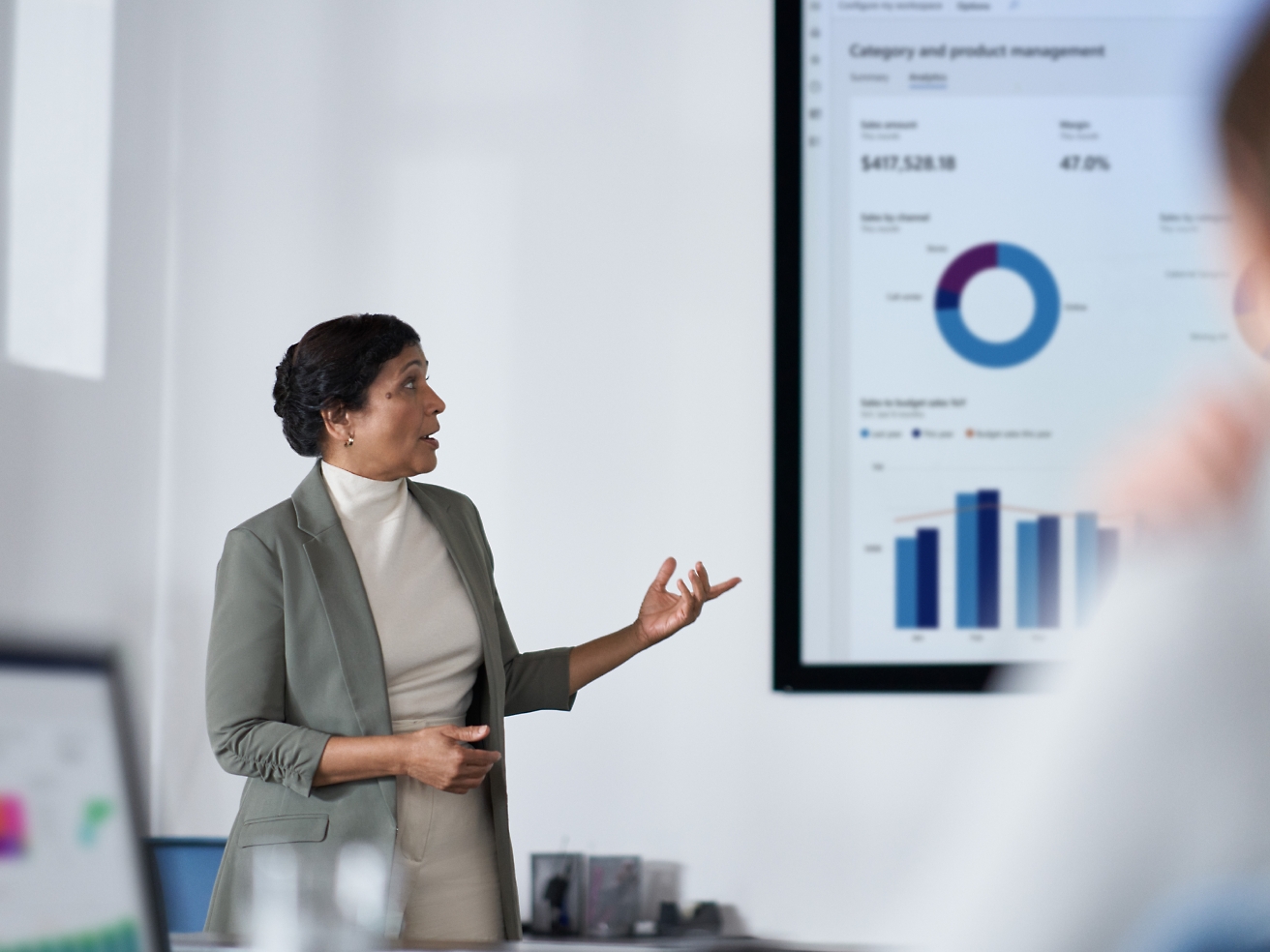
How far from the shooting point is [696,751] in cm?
288

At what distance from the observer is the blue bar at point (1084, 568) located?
2.86 m

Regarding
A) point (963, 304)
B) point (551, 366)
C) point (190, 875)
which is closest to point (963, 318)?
point (963, 304)

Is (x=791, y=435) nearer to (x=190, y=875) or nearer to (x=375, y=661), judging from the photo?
(x=375, y=661)

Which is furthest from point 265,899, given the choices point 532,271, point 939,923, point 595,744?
point 532,271

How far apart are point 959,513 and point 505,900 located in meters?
1.63

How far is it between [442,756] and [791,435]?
155 cm

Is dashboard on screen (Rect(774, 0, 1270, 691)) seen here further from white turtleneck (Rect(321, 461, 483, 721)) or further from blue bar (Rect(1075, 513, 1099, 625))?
white turtleneck (Rect(321, 461, 483, 721))

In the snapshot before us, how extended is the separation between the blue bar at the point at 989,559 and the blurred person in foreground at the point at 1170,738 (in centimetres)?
246

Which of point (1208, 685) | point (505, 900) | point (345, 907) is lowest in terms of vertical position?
point (505, 900)

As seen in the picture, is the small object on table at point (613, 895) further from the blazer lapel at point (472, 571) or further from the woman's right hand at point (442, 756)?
the woman's right hand at point (442, 756)

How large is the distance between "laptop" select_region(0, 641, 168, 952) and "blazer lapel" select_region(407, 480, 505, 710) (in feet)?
3.96

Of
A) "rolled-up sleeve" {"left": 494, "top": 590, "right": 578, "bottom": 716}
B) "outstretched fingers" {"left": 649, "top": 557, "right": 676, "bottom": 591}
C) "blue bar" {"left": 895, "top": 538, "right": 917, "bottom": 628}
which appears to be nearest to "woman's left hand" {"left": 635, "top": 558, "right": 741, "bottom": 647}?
"outstretched fingers" {"left": 649, "top": 557, "right": 676, "bottom": 591}

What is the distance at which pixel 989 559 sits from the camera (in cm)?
291

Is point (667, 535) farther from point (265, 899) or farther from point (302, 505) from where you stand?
point (265, 899)
